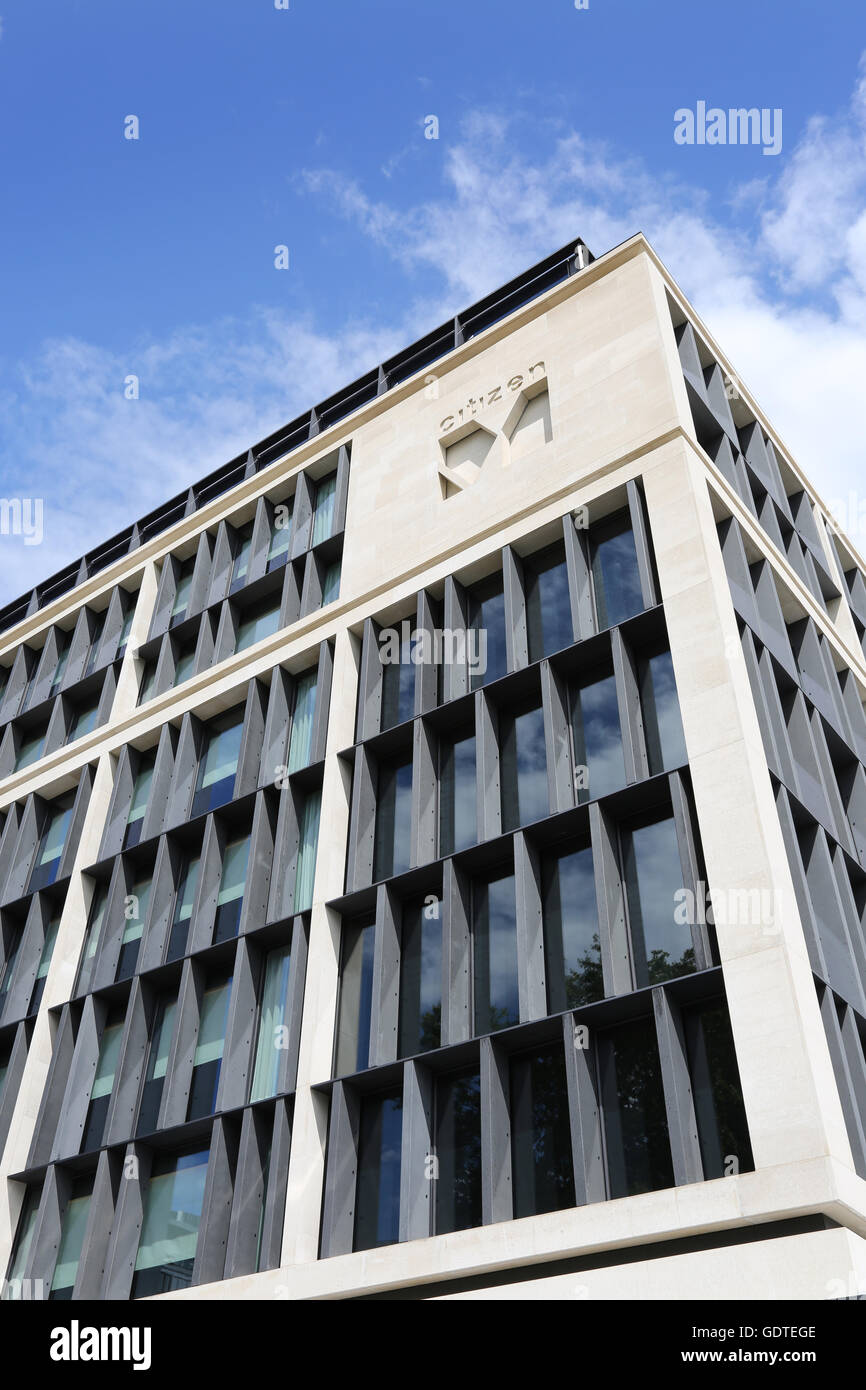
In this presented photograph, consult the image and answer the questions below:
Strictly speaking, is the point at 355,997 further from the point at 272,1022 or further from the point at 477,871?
the point at 477,871

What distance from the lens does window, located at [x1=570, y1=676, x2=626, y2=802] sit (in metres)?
19.1

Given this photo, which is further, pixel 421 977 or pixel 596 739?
pixel 596 739

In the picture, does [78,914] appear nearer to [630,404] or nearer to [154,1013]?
[154,1013]

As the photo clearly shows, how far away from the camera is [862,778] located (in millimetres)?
23250

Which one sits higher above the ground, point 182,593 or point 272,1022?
point 182,593

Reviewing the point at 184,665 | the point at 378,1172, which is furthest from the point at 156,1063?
the point at 184,665

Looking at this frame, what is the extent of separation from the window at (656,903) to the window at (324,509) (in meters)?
13.2

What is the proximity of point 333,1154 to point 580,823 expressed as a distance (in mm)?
6417

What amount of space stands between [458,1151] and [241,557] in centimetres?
1794

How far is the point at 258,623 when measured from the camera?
2886 centimetres

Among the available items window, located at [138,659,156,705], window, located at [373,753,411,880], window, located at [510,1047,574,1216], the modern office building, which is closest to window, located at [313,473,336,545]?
the modern office building

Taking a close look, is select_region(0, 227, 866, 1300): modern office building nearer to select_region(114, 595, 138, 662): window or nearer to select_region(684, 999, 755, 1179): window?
select_region(684, 999, 755, 1179): window
